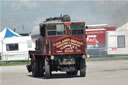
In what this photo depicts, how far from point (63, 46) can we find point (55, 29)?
124 cm

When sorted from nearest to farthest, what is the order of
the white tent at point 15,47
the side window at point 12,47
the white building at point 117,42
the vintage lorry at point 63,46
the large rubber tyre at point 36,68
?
1. the vintage lorry at point 63,46
2. the large rubber tyre at point 36,68
3. the white tent at point 15,47
4. the side window at point 12,47
5. the white building at point 117,42

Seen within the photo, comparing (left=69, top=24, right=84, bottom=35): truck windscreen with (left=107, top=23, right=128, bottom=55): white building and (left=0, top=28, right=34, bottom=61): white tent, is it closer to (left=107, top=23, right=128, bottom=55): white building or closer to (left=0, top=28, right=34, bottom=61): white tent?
(left=0, top=28, right=34, bottom=61): white tent

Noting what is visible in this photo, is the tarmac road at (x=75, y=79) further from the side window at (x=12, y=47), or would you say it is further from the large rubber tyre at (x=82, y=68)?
the side window at (x=12, y=47)

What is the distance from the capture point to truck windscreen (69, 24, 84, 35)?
68.6 ft

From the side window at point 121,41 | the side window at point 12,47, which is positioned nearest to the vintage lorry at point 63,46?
the side window at point 12,47

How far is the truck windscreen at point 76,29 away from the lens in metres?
20.9

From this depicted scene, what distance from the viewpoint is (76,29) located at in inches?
826

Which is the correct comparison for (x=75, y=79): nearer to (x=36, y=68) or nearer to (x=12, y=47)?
(x=36, y=68)

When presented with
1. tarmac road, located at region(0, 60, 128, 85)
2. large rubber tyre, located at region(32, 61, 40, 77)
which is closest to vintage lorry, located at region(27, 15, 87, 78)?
tarmac road, located at region(0, 60, 128, 85)

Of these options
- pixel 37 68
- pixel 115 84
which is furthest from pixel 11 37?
pixel 115 84

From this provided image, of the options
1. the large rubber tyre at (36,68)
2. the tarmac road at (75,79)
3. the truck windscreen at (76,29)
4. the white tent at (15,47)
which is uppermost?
the truck windscreen at (76,29)

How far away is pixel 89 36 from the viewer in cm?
5175

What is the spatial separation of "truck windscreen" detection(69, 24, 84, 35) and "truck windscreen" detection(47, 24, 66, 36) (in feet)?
1.52

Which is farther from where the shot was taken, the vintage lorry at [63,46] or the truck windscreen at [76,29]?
the truck windscreen at [76,29]
